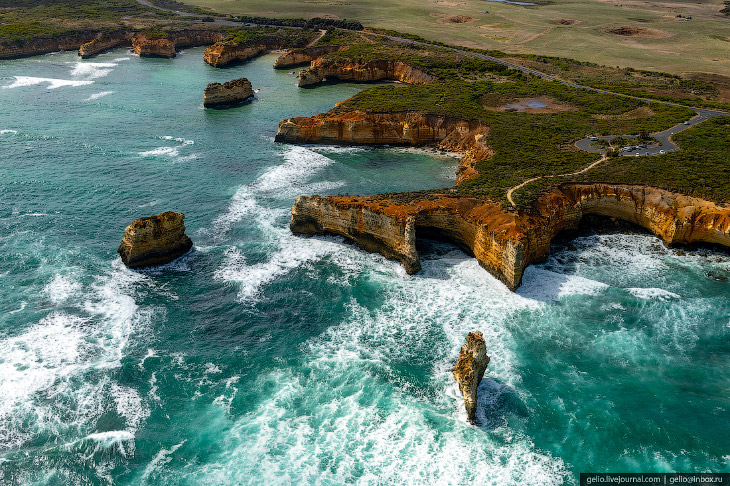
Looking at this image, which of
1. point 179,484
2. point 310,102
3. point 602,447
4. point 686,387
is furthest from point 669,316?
point 310,102

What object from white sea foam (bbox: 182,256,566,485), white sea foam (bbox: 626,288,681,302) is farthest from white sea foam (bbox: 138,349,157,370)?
white sea foam (bbox: 626,288,681,302)

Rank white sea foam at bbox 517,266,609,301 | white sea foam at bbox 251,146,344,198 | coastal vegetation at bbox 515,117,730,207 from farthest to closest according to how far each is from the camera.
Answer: white sea foam at bbox 251,146,344,198, coastal vegetation at bbox 515,117,730,207, white sea foam at bbox 517,266,609,301

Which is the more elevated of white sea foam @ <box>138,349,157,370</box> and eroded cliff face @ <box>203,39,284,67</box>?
eroded cliff face @ <box>203,39,284,67</box>

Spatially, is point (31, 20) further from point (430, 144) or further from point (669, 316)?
point (669, 316)

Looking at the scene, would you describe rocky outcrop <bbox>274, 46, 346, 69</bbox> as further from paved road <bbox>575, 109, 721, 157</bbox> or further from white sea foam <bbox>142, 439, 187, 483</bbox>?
white sea foam <bbox>142, 439, 187, 483</bbox>

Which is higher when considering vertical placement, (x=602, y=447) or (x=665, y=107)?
(x=665, y=107)

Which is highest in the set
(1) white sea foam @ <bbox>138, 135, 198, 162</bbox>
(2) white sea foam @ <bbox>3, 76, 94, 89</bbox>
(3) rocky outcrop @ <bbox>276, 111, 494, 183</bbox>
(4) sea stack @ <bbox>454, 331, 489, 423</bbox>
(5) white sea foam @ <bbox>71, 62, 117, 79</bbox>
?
(5) white sea foam @ <bbox>71, 62, 117, 79</bbox>

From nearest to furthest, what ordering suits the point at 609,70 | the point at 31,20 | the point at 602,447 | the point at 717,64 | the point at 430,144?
the point at 602,447, the point at 430,144, the point at 609,70, the point at 717,64, the point at 31,20

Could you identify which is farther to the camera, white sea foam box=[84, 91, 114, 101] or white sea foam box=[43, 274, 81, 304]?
white sea foam box=[84, 91, 114, 101]

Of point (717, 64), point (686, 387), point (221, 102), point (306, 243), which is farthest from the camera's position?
point (717, 64)
